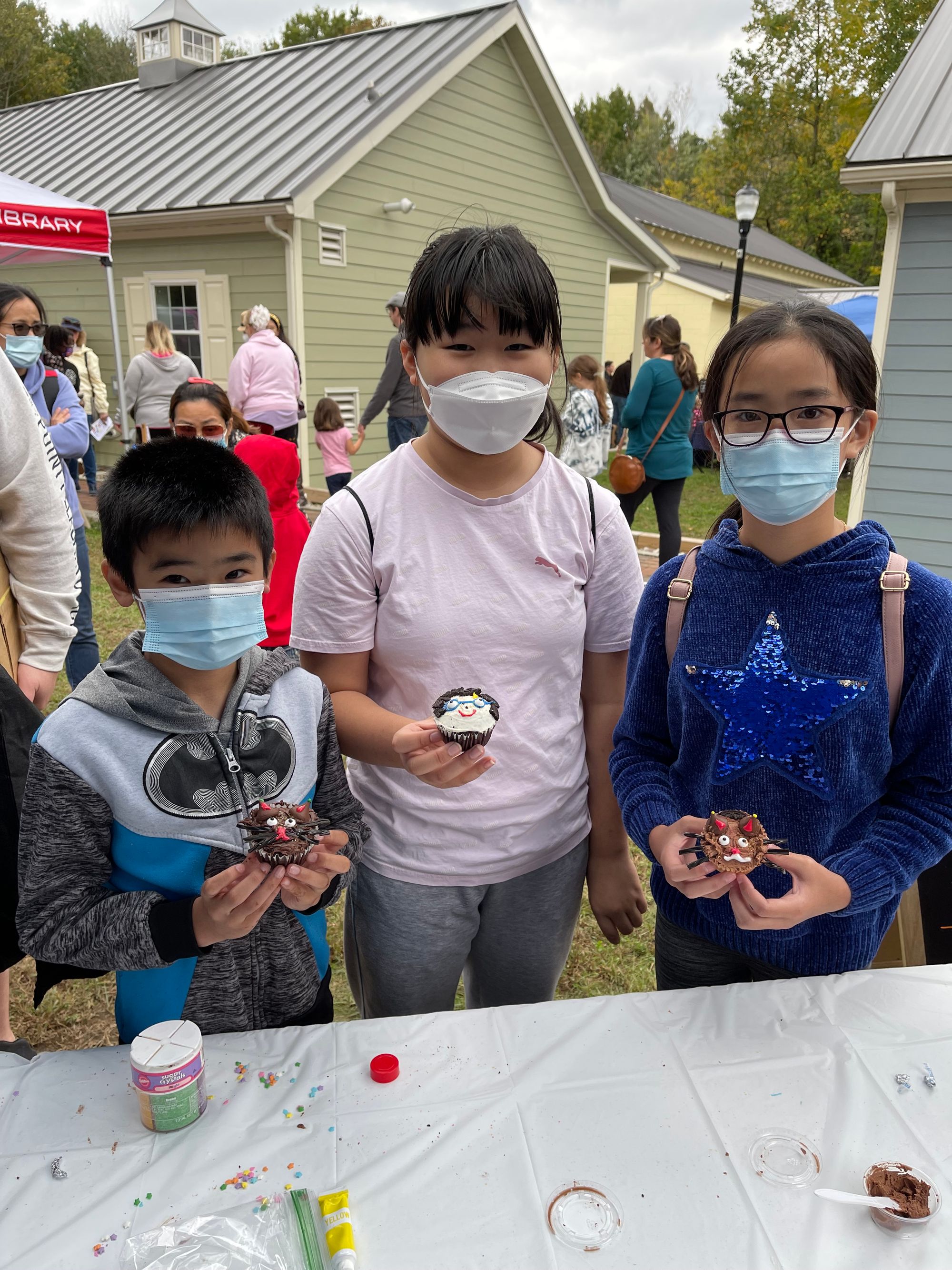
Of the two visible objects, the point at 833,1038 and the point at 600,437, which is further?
the point at 600,437

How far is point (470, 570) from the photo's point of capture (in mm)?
1723

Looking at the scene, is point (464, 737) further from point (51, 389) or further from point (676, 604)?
point (51, 389)

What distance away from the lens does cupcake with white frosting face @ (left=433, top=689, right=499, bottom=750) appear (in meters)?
1.50

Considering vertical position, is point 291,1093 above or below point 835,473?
below

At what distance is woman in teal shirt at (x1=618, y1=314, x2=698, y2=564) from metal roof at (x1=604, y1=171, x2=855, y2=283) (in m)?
16.0

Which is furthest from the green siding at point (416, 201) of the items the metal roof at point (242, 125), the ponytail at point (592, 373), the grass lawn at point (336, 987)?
the grass lawn at point (336, 987)

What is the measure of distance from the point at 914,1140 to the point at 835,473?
3.75 feet

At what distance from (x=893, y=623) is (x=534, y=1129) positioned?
1064 millimetres

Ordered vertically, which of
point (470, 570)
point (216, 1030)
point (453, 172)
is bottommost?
point (216, 1030)

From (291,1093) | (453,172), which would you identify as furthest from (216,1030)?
(453,172)

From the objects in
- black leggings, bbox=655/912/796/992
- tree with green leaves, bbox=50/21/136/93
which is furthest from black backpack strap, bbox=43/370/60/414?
tree with green leaves, bbox=50/21/136/93

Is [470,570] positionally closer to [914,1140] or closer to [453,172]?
[914,1140]

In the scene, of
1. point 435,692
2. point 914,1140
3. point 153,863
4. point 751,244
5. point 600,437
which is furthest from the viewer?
point 751,244

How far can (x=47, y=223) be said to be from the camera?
6902 mm
